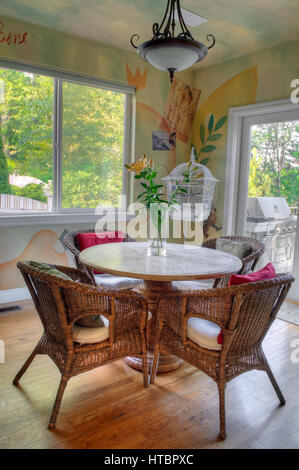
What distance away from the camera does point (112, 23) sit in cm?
325

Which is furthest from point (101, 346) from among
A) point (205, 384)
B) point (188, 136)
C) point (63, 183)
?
point (188, 136)

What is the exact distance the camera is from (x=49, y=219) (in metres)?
3.63

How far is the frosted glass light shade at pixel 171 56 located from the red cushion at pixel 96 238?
5.11 feet

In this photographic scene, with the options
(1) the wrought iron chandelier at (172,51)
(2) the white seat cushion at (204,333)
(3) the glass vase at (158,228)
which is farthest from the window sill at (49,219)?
(2) the white seat cushion at (204,333)

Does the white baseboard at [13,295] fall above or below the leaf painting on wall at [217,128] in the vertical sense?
below

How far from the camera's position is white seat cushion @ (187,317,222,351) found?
1829 mm

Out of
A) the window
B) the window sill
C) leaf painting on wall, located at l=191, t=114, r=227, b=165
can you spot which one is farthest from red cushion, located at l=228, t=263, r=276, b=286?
leaf painting on wall, located at l=191, t=114, r=227, b=165

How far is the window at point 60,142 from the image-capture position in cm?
343

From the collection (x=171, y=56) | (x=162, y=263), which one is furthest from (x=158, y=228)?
(x=171, y=56)

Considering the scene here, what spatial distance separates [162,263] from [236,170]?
2.27m

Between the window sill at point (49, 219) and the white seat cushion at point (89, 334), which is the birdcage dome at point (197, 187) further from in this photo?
the white seat cushion at point (89, 334)

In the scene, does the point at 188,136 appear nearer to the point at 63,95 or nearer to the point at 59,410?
the point at 63,95
